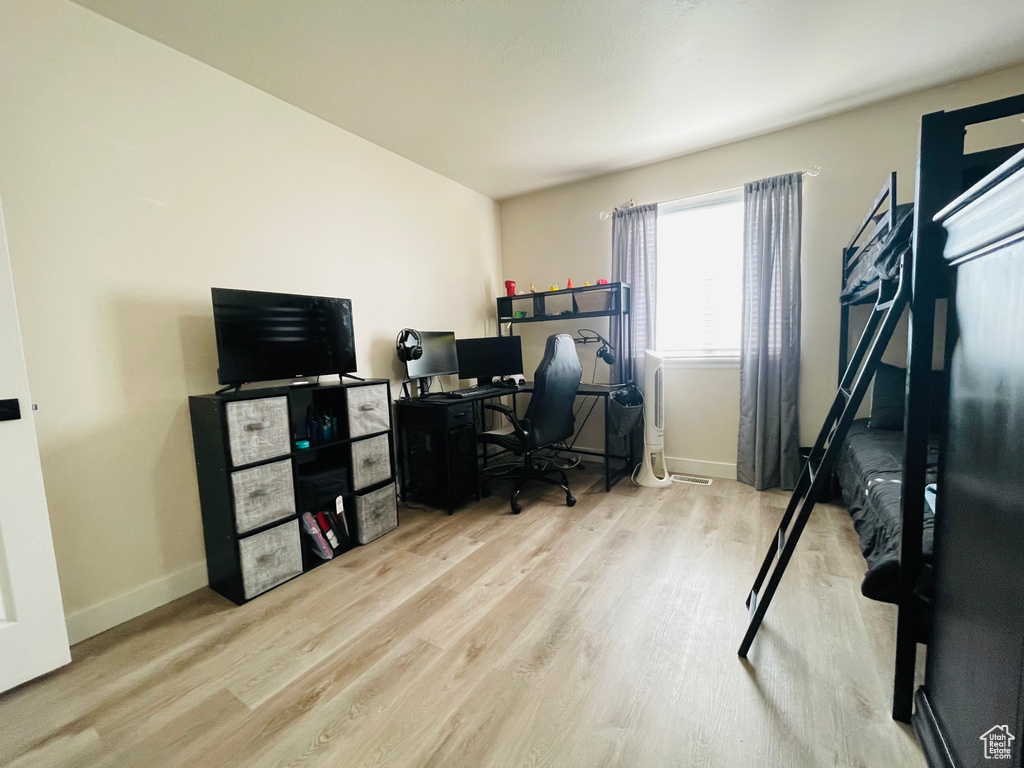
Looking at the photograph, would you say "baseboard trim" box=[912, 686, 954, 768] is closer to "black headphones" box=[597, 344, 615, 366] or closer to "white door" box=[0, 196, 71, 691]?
"black headphones" box=[597, 344, 615, 366]

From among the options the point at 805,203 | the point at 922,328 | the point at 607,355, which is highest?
the point at 805,203

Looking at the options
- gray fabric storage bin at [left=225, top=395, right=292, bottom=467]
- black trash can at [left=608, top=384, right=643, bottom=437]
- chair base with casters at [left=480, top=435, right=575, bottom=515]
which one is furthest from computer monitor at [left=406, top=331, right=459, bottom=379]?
black trash can at [left=608, top=384, right=643, bottom=437]

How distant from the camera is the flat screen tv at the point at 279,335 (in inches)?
73.7

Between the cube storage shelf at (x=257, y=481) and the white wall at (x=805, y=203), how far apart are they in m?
2.44

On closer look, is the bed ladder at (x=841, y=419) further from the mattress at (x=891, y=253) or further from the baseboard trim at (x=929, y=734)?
the baseboard trim at (x=929, y=734)

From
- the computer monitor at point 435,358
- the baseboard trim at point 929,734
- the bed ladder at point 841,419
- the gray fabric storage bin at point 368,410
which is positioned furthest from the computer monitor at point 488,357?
the baseboard trim at point 929,734

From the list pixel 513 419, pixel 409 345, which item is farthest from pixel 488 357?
pixel 513 419

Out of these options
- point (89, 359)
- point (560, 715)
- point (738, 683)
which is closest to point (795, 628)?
point (738, 683)

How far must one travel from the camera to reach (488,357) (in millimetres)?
Result: 3371

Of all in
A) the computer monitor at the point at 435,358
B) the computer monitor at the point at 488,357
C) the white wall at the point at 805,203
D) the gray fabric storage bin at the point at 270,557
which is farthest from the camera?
the computer monitor at the point at 488,357

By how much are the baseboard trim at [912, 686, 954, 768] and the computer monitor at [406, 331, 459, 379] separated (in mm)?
2678

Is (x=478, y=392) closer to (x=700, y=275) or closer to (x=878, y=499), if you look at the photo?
(x=700, y=275)

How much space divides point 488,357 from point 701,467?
6.44 ft

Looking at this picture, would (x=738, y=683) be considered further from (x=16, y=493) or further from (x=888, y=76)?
(x=888, y=76)
